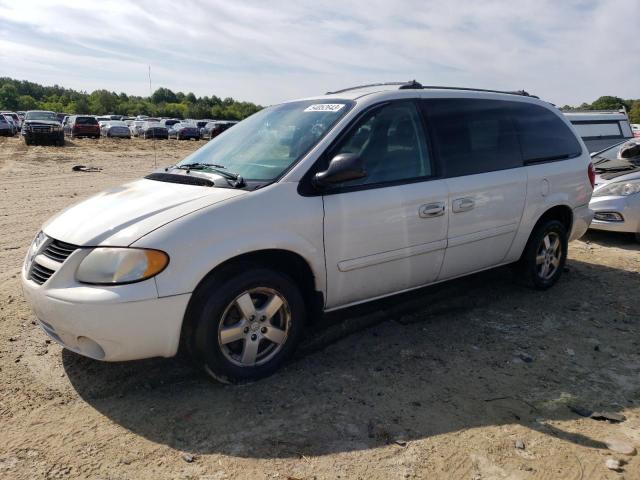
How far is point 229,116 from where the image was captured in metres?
97.4

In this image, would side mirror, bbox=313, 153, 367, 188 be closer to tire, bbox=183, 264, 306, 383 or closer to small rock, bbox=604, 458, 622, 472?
tire, bbox=183, 264, 306, 383

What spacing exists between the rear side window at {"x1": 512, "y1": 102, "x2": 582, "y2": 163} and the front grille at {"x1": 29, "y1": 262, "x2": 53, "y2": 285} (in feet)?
12.6

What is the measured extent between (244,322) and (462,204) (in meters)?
1.92

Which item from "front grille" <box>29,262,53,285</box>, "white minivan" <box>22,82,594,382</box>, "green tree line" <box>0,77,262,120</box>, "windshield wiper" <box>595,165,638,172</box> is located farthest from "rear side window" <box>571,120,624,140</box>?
"green tree line" <box>0,77,262,120</box>

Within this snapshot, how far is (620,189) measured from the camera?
24.0ft

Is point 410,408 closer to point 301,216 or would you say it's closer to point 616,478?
point 616,478

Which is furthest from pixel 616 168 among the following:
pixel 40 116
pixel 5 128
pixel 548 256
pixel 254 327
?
pixel 5 128

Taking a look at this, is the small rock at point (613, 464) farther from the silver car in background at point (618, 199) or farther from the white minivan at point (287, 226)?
the silver car in background at point (618, 199)

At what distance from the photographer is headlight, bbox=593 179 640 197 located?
722cm

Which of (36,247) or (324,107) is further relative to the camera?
(324,107)

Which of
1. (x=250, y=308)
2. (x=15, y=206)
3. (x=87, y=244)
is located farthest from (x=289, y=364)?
(x=15, y=206)

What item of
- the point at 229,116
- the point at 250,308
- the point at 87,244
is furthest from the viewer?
the point at 229,116

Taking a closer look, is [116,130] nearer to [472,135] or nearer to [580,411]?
[472,135]

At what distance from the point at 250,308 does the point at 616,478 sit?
2.08 m
